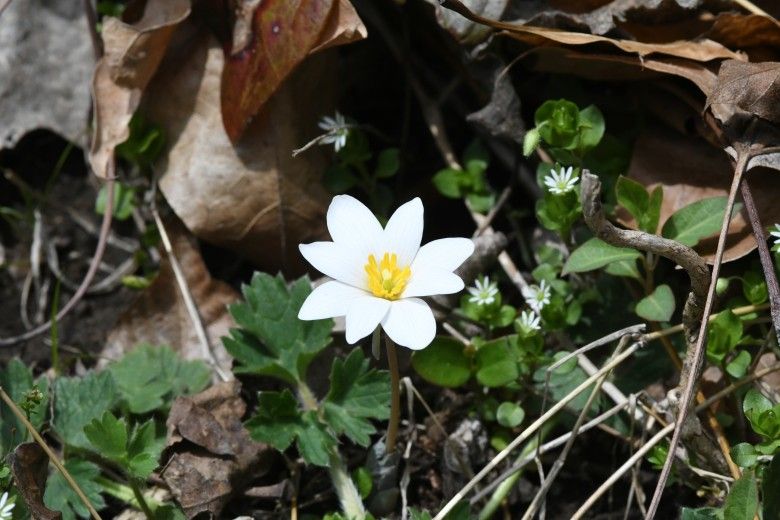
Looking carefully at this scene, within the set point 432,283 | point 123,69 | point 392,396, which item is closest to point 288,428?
point 392,396

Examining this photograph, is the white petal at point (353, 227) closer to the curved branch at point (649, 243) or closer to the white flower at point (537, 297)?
the curved branch at point (649, 243)

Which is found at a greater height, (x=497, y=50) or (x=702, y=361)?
(x=497, y=50)

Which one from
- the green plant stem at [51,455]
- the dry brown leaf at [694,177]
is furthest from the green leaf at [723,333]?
the green plant stem at [51,455]

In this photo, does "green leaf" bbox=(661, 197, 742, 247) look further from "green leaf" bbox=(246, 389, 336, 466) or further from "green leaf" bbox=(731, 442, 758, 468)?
"green leaf" bbox=(246, 389, 336, 466)

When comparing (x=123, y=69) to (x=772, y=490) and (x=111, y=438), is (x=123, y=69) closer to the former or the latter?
(x=111, y=438)

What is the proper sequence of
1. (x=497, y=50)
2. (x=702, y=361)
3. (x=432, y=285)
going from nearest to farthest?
1. (x=432, y=285)
2. (x=702, y=361)
3. (x=497, y=50)

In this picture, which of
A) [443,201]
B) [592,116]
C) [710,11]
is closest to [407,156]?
[443,201]

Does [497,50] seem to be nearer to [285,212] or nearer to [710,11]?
[710,11]
